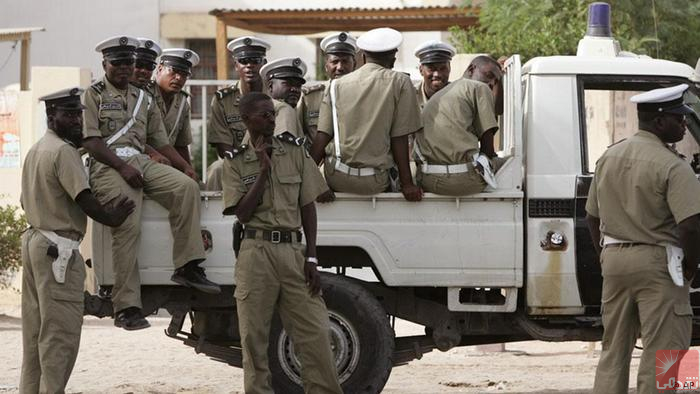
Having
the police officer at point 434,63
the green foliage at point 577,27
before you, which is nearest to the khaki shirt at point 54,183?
the police officer at point 434,63

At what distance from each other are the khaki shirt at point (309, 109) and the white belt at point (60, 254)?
5.63 feet

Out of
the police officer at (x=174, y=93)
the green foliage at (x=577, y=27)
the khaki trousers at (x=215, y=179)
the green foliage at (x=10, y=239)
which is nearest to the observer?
the police officer at (x=174, y=93)

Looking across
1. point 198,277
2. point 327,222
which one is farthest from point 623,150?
point 198,277

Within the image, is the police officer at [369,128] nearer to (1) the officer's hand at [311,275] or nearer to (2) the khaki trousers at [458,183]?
(2) the khaki trousers at [458,183]

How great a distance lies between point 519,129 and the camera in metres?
7.98

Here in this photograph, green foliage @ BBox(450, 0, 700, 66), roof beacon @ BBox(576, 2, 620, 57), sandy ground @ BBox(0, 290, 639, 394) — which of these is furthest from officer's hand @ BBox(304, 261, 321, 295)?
green foliage @ BBox(450, 0, 700, 66)

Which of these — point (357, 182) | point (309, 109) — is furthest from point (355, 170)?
point (309, 109)

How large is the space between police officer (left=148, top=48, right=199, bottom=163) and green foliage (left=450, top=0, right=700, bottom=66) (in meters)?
6.89

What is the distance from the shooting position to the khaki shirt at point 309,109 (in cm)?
850

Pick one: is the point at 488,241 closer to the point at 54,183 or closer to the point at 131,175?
the point at 131,175

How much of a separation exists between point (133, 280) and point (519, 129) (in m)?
2.34

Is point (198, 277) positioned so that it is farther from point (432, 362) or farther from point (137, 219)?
point (432, 362)

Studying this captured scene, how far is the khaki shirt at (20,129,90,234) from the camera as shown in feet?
24.4

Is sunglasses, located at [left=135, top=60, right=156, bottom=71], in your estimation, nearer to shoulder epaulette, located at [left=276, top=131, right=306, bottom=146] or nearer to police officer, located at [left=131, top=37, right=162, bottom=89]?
police officer, located at [left=131, top=37, right=162, bottom=89]
